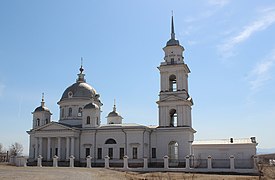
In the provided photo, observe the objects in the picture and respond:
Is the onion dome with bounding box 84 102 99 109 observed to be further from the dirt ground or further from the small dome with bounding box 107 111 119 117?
the dirt ground

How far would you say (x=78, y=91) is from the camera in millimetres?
49062

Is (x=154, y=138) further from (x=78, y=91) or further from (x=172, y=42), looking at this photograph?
(x=78, y=91)

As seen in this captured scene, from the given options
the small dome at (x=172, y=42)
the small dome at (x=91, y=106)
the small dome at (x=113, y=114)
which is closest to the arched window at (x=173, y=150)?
the small dome at (x=91, y=106)

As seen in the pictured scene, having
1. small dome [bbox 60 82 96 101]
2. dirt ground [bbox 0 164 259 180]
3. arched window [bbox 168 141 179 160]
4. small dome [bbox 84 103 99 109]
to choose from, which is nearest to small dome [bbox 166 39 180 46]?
arched window [bbox 168 141 179 160]

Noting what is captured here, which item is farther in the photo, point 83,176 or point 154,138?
point 154,138

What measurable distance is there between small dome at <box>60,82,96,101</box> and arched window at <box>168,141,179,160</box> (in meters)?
13.9

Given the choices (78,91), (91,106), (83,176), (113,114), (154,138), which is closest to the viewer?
(83,176)

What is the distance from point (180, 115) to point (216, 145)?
515 cm

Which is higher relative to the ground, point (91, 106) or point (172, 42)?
point (172, 42)

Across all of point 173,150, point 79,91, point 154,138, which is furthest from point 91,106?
point 173,150

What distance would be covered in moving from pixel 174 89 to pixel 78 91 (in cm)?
1444

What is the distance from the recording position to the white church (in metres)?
39.2

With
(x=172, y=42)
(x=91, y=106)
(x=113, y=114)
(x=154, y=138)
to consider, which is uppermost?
(x=172, y=42)

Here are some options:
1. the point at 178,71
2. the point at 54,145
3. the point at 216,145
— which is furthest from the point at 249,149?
the point at 54,145
